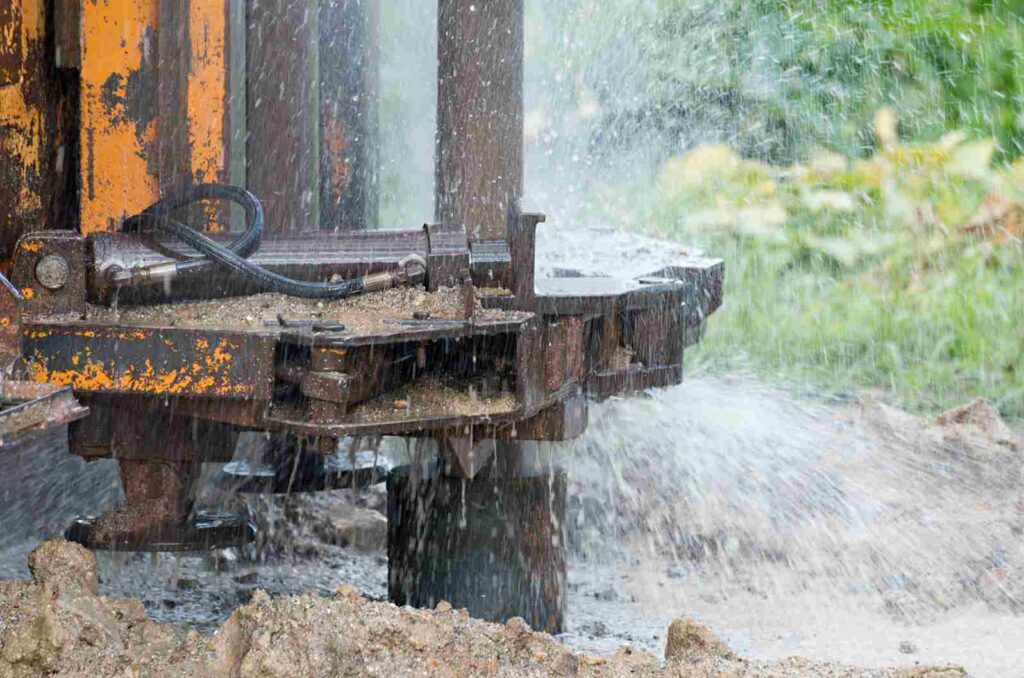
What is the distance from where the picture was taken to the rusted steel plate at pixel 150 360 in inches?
109

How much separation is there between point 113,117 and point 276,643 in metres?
1.36

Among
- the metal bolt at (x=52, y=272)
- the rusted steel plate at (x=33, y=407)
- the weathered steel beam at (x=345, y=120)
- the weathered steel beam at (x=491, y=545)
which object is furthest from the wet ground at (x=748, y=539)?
the rusted steel plate at (x=33, y=407)

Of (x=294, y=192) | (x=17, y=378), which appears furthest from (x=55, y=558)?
(x=294, y=192)

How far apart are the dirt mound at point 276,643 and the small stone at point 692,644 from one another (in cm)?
Result: 9

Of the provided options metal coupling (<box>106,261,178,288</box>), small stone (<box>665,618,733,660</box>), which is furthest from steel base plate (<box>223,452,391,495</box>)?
small stone (<box>665,618,733,660</box>)

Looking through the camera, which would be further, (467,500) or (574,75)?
(574,75)

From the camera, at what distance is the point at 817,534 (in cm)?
446

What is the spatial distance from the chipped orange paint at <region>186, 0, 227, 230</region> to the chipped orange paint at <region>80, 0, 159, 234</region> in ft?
0.35

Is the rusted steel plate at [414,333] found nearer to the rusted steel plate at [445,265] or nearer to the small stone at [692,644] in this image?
the rusted steel plate at [445,265]

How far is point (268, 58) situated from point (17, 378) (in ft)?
5.22

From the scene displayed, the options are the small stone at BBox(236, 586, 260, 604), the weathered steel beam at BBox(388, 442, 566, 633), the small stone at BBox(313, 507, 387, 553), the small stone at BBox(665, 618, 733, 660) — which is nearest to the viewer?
the small stone at BBox(665, 618, 733, 660)

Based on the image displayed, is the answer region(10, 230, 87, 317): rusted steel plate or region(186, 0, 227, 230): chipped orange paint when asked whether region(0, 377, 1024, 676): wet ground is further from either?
region(186, 0, 227, 230): chipped orange paint

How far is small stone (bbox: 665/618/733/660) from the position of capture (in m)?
2.90

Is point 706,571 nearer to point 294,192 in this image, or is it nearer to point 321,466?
point 321,466
